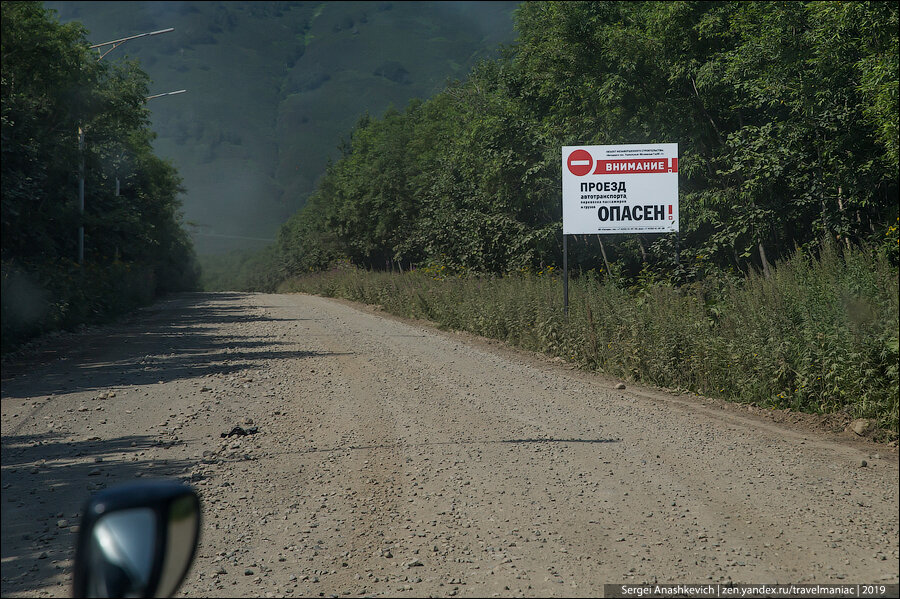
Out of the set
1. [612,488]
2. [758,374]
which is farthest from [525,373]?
[612,488]

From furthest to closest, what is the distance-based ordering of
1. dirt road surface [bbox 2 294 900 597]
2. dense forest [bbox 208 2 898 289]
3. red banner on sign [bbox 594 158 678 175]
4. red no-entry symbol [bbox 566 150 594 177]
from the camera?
red no-entry symbol [bbox 566 150 594 177] → red banner on sign [bbox 594 158 678 175] → dense forest [bbox 208 2 898 289] → dirt road surface [bbox 2 294 900 597]

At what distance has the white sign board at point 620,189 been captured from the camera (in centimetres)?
1477

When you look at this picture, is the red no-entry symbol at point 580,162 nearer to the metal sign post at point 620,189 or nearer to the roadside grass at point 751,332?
the metal sign post at point 620,189

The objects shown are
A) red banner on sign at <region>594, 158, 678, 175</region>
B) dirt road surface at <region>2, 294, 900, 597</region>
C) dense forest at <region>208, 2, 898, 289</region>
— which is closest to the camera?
dirt road surface at <region>2, 294, 900, 597</region>

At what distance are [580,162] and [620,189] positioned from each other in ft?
3.09

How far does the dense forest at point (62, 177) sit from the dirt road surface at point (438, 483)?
64cm

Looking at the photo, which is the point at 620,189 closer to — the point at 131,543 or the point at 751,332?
the point at 751,332

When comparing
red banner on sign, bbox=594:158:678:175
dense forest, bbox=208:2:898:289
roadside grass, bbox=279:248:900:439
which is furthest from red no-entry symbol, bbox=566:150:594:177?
dense forest, bbox=208:2:898:289

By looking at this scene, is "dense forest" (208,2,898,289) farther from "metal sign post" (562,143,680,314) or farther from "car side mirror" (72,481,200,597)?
"car side mirror" (72,481,200,597)

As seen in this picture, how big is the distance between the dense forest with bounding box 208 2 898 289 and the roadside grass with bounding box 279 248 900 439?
2.21 metres

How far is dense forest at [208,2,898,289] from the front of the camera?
517 inches

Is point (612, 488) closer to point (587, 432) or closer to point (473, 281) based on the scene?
point (587, 432)

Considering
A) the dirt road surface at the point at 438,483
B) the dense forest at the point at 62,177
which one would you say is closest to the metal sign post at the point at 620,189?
the dirt road surface at the point at 438,483

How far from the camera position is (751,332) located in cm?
879
